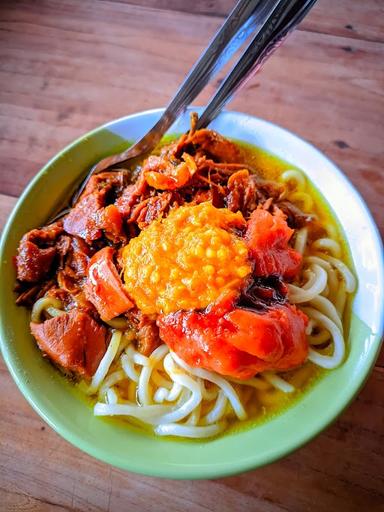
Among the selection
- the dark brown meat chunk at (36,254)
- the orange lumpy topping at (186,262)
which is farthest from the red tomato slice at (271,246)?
the dark brown meat chunk at (36,254)

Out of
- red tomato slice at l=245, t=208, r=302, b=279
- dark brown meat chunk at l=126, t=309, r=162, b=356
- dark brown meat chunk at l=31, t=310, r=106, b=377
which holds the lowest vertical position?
dark brown meat chunk at l=31, t=310, r=106, b=377

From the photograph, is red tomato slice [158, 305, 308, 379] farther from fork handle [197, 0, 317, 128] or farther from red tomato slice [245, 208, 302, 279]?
fork handle [197, 0, 317, 128]

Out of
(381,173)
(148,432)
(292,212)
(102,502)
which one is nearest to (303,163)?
(292,212)

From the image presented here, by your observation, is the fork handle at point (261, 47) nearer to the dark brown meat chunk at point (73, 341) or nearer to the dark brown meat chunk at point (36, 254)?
the dark brown meat chunk at point (36, 254)

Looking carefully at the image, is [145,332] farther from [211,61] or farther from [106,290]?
[211,61]

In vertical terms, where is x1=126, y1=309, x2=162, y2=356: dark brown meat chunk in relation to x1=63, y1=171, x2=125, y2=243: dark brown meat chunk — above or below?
below

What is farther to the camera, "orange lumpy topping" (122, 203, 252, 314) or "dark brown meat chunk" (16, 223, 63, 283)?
"dark brown meat chunk" (16, 223, 63, 283)

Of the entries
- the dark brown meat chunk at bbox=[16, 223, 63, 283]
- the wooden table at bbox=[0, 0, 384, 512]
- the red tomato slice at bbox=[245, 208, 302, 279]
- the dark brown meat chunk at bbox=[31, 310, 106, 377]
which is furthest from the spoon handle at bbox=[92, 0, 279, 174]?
the dark brown meat chunk at bbox=[31, 310, 106, 377]

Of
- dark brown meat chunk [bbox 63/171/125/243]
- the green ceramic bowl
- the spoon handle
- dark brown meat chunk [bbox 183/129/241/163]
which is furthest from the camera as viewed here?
dark brown meat chunk [bbox 183/129/241/163]
